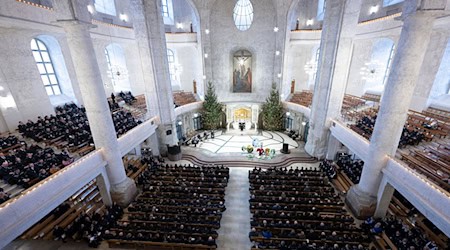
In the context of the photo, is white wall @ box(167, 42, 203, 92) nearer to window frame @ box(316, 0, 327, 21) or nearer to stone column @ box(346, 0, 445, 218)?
window frame @ box(316, 0, 327, 21)

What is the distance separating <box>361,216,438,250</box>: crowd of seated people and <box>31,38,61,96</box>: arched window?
70.5 feet

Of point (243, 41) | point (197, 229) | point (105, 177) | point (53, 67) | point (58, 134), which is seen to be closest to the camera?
point (197, 229)

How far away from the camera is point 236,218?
33.7 feet

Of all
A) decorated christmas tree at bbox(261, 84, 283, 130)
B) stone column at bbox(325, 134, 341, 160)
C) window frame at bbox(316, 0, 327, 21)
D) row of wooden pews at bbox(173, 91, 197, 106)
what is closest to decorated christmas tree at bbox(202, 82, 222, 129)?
row of wooden pews at bbox(173, 91, 197, 106)

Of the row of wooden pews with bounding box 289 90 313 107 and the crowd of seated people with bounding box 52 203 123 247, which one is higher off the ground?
the row of wooden pews with bounding box 289 90 313 107

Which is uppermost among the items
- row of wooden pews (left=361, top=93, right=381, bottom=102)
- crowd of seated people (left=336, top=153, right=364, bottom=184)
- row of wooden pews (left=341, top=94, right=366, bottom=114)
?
row of wooden pews (left=361, top=93, right=381, bottom=102)

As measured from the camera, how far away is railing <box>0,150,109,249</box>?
6480 millimetres

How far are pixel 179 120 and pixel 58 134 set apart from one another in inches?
368

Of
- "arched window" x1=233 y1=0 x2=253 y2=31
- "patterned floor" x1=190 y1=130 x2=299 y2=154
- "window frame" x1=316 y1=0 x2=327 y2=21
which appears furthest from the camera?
"window frame" x1=316 y1=0 x2=327 y2=21


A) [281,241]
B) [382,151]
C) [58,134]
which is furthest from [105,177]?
[382,151]

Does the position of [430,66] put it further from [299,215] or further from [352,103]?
[299,215]

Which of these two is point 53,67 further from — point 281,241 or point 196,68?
point 281,241

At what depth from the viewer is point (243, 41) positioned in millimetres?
21125

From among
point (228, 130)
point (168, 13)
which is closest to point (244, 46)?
point (228, 130)
